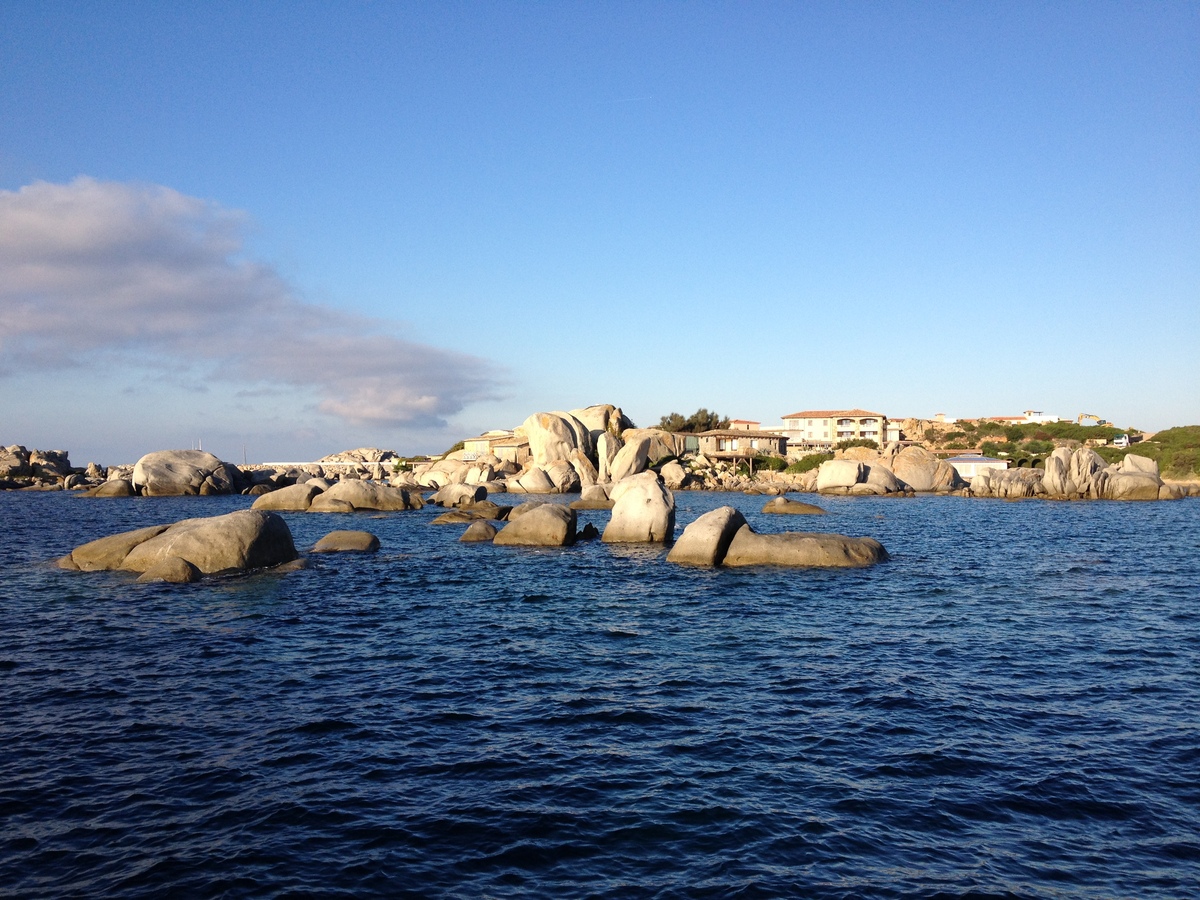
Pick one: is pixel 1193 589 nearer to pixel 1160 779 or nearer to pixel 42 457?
pixel 1160 779

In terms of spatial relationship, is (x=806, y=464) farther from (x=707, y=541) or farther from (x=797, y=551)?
(x=707, y=541)

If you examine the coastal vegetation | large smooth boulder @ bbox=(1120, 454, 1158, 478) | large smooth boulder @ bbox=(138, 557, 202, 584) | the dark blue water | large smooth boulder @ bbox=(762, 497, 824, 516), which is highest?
the coastal vegetation

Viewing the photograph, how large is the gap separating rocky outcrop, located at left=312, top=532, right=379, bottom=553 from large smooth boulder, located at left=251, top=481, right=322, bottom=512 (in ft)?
75.4

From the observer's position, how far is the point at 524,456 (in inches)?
3996

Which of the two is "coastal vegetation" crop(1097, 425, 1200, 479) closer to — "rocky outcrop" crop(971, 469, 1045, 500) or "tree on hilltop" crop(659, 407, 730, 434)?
"rocky outcrop" crop(971, 469, 1045, 500)

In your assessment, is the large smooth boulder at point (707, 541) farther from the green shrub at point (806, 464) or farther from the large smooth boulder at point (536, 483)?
the green shrub at point (806, 464)

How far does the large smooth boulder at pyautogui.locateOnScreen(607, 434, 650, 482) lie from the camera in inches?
3231

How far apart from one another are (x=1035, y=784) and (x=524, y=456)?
93257 millimetres

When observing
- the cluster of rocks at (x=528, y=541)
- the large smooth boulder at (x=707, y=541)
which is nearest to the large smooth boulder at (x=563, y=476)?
the cluster of rocks at (x=528, y=541)

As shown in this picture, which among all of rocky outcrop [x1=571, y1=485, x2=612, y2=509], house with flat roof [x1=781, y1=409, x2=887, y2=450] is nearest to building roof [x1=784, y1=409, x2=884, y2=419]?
house with flat roof [x1=781, y1=409, x2=887, y2=450]

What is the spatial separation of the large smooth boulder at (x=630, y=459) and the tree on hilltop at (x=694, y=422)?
45.2 meters

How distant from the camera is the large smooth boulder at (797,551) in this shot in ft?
88.4

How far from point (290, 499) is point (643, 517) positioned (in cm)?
2982

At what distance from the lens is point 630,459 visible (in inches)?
3236
